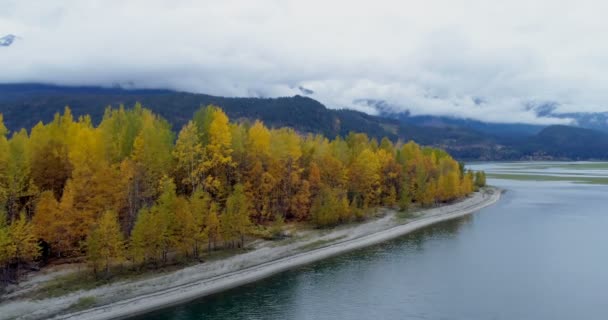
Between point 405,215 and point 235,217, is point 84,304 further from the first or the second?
point 405,215

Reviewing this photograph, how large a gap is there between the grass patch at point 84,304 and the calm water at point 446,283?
5.48 m

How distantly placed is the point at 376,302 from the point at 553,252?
122 feet

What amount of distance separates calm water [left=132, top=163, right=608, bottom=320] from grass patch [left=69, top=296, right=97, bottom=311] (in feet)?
18.0

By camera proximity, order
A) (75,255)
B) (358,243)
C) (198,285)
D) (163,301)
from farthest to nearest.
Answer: (358,243)
(75,255)
(198,285)
(163,301)

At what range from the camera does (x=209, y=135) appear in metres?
72.1

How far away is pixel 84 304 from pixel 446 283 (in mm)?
39229

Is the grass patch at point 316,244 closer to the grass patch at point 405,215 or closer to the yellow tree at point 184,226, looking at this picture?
the yellow tree at point 184,226

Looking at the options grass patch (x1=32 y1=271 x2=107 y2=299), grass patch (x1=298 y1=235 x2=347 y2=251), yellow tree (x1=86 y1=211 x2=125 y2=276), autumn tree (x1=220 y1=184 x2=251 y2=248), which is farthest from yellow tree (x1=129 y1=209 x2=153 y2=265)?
grass patch (x1=298 y1=235 x2=347 y2=251)

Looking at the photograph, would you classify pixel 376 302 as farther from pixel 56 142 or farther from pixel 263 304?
pixel 56 142

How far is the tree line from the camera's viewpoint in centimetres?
5350

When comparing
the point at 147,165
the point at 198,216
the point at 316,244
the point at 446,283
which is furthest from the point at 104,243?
the point at 446,283

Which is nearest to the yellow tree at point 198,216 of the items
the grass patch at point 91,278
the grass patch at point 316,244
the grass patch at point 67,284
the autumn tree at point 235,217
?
the grass patch at point 91,278

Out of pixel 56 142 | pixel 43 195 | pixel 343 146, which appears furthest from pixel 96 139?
pixel 343 146

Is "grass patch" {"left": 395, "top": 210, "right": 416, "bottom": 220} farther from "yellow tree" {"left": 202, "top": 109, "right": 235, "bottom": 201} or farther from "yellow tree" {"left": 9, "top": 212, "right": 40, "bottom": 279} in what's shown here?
"yellow tree" {"left": 9, "top": 212, "right": 40, "bottom": 279}
